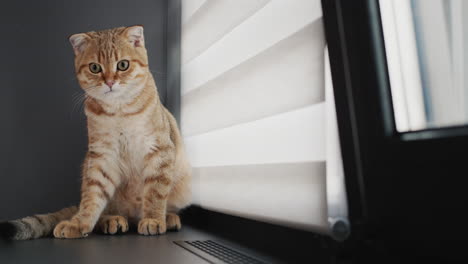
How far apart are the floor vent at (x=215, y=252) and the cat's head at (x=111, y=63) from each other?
588 mm

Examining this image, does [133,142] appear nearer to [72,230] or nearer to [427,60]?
[72,230]

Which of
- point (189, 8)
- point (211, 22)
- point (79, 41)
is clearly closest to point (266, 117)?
point (211, 22)

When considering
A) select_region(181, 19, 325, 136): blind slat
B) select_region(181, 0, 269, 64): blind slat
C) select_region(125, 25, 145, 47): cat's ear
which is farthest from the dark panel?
select_region(125, 25, 145, 47): cat's ear

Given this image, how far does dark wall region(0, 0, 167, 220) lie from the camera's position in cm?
168

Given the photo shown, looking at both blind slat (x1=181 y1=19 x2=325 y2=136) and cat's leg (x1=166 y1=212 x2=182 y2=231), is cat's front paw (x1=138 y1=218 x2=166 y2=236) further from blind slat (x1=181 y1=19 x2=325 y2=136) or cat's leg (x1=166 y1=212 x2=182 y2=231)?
blind slat (x1=181 y1=19 x2=325 y2=136)

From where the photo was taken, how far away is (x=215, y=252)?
96 centimetres

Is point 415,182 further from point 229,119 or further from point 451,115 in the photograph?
point 229,119

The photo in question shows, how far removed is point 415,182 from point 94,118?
111 cm

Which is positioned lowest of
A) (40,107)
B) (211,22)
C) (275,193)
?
(275,193)

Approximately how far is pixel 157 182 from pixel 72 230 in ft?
1.03

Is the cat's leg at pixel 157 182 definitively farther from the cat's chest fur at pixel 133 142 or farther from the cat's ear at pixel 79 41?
the cat's ear at pixel 79 41

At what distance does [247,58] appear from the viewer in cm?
119

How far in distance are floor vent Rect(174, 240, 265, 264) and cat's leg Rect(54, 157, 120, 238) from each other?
376 millimetres

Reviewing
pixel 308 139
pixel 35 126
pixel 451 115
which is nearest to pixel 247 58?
pixel 308 139
